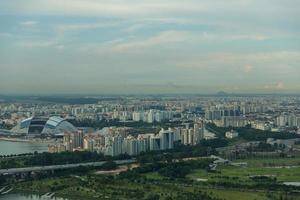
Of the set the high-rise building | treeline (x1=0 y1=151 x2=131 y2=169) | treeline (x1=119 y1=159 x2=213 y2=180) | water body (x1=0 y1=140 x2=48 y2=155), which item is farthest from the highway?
water body (x1=0 y1=140 x2=48 y2=155)

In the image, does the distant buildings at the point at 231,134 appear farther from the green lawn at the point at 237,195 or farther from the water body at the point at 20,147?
the green lawn at the point at 237,195

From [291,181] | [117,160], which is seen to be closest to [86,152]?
[117,160]

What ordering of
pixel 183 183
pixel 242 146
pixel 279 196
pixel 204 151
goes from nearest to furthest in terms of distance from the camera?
1. pixel 279 196
2. pixel 183 183
3. pixel 204 151
4. pixel 242 146

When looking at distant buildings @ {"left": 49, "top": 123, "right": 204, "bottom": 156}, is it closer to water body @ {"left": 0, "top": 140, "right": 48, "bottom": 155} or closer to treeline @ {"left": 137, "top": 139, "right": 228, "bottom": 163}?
treeline @ {"left": 137, "top": 139, "right": 228, "bottom": 163}

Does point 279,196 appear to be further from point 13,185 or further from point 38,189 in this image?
point 13,185

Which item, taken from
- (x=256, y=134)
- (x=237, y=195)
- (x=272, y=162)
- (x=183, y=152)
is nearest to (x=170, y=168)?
(x=272, y=162)

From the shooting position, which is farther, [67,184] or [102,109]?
[102,109]

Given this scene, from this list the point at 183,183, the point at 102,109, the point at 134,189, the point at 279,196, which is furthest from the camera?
the point at 102,109
